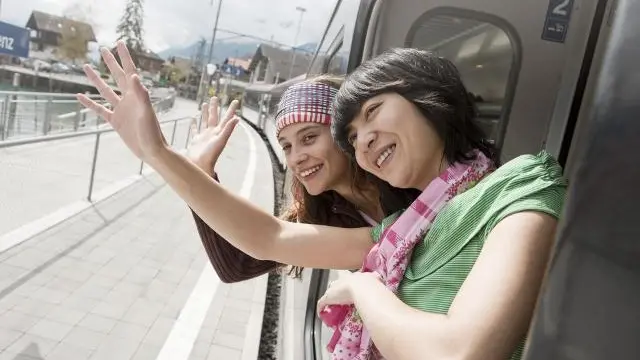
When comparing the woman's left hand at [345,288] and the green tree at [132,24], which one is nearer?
the woman's left hand at [345,288]

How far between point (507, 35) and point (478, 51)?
0.63 feet

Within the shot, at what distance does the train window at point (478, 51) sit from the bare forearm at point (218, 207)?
1.41 meters

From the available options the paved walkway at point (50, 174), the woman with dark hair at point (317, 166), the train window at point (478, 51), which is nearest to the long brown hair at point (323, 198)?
the woman with dark hair at point (317, 166)

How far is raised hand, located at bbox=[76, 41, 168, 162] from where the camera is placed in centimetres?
186

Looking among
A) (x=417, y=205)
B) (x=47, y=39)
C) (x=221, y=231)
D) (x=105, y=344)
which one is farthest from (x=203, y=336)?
(x=47, y=39)

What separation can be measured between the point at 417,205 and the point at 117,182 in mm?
8460

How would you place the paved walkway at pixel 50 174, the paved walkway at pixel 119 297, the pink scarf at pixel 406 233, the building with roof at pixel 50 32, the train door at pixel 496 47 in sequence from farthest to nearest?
1. the building with roof at pixel 50 32
2. the paved walkway at pixel 50 174
3. the paved walkway at pixel 119 297
4. the train door at pixel 496 47
5. the pink scarf at pixel 406 233

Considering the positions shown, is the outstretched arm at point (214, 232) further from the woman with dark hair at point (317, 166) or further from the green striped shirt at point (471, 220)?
the green striped shirt at point (471, 220)

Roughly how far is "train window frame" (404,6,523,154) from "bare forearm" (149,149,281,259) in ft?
4.46

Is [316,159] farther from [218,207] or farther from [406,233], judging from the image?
[406,233]

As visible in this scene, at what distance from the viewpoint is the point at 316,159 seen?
204 centimetres

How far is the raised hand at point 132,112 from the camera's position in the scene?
6.12 feet

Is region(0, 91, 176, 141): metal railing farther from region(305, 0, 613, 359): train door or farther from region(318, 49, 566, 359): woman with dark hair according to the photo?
region(318, 49, 566, 359): woman with dark hair

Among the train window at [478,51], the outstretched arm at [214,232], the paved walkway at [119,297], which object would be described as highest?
the train window at [478,51]
